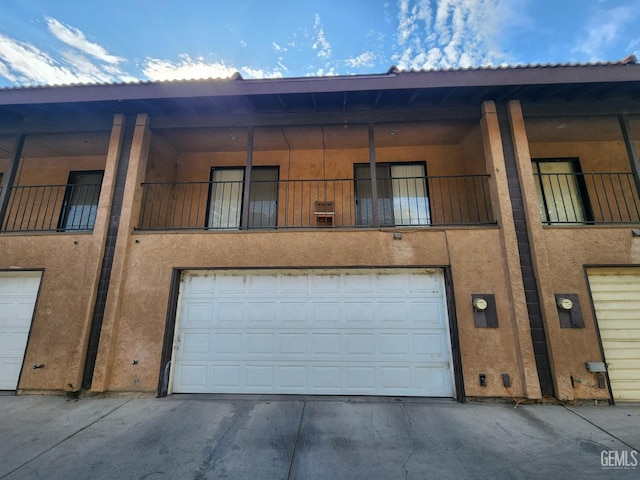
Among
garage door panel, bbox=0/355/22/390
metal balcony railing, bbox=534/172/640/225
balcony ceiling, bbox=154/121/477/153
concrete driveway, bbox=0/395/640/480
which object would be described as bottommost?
concrete driveway, bbox=0/395/640/480

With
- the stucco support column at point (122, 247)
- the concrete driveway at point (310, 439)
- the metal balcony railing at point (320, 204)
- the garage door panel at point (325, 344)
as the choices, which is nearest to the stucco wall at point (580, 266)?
the concrete driveway at point (310, 439)

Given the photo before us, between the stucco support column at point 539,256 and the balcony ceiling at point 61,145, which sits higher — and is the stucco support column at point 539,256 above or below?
below

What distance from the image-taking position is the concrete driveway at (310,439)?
2.59 metres

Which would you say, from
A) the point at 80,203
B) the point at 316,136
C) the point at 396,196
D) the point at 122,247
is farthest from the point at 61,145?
the point at 396,196

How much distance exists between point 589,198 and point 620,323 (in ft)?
10.2

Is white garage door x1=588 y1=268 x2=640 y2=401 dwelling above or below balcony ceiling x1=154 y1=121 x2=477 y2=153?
below

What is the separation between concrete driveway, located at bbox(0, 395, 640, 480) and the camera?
259cm

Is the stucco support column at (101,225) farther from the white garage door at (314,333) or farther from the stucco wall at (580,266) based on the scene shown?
the stucco wall at (580,266)

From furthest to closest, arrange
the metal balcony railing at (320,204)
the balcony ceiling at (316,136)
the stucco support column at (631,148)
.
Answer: the metal balcony railing at (320,204) < the balcony ceiling at (316,136) < the stucco support column at (631,148)

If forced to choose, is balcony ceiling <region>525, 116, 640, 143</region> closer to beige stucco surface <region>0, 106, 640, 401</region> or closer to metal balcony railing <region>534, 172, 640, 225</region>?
beige stucco surface <region>0, 106, 640, 401</region>

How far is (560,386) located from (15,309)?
9.17 meters

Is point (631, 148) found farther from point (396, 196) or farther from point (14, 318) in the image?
point (14, 318)

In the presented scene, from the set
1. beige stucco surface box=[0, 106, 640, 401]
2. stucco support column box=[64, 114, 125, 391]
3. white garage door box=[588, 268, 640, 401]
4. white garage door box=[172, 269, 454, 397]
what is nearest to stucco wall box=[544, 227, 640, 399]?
beige stucco surface box=[0, 106, 640, 401]

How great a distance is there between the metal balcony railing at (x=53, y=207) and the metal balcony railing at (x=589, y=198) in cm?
1088
